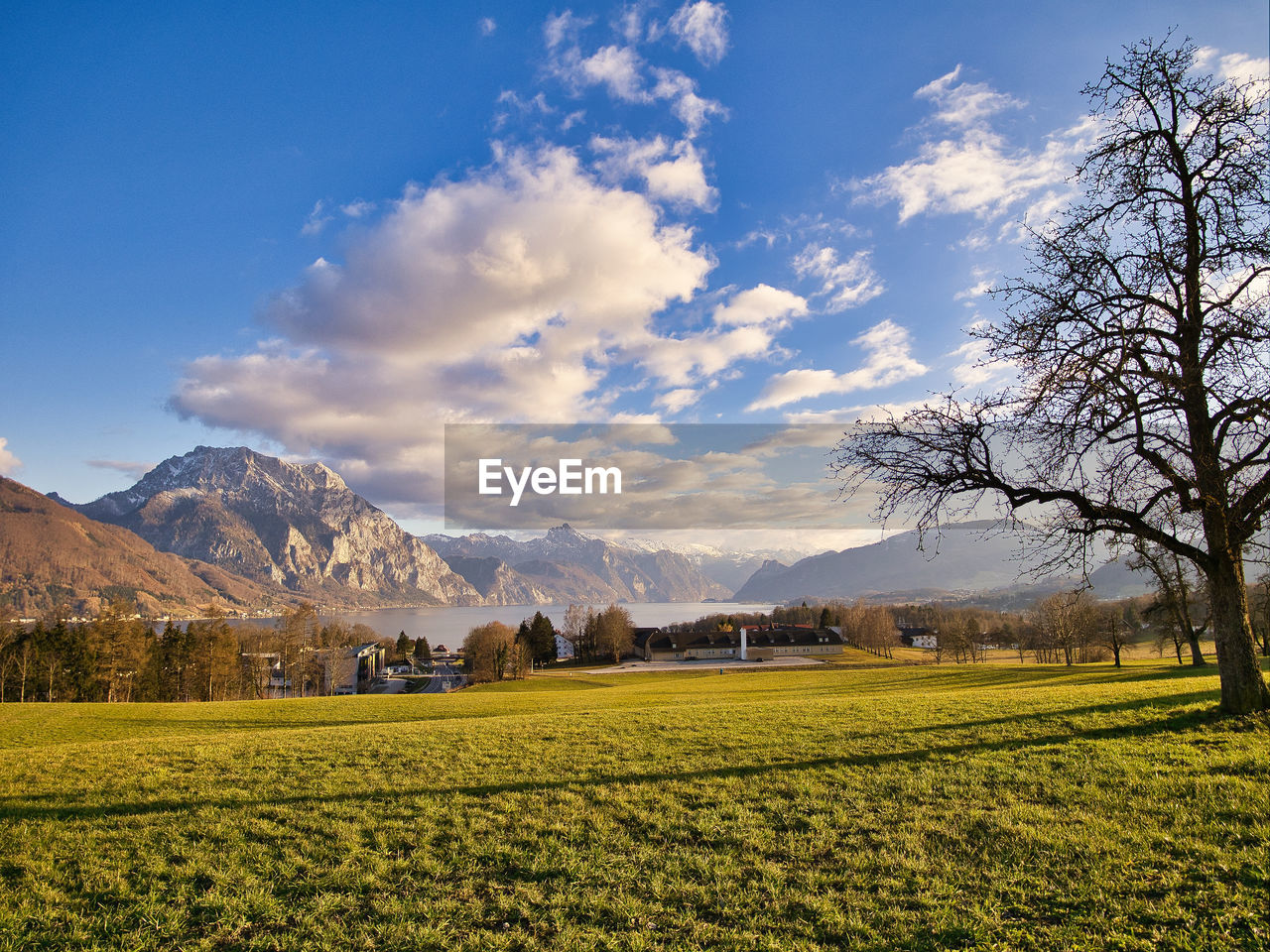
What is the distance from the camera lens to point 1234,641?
990 centimetres

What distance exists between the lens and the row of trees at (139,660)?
4712cm

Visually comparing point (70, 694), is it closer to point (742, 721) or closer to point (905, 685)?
point (742, 721)

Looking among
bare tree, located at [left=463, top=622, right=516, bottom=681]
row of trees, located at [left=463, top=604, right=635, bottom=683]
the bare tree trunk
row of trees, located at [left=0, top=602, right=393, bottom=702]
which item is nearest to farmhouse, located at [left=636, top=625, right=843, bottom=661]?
row of trees, located at [left=463, top=604, right=635, bottom=683]

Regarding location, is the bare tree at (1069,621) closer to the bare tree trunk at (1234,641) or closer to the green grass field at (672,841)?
the bare tree trunk at (1234,641)

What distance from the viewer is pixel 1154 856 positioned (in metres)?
5.45

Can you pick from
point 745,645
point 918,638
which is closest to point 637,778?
point 745,645

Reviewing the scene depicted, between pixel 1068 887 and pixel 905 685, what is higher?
pixel 1068 887

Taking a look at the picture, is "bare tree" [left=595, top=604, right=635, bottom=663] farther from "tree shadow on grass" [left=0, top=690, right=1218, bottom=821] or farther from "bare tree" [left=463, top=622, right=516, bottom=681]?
"tree shadow on grass" [left=0, top=690, right=1218, bottom=821]

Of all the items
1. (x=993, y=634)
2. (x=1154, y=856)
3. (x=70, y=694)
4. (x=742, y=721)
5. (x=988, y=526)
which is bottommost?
→ (x=993, y=634)

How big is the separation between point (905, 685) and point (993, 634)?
84.1 meters

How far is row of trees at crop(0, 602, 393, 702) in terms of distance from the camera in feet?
155

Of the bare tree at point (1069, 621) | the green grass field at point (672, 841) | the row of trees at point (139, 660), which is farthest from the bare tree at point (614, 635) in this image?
the green grass field at point (672, 841)

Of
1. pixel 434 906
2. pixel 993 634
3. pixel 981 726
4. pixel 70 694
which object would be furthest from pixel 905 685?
pixel 993 634

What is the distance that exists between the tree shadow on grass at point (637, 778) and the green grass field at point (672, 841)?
0.07 m
